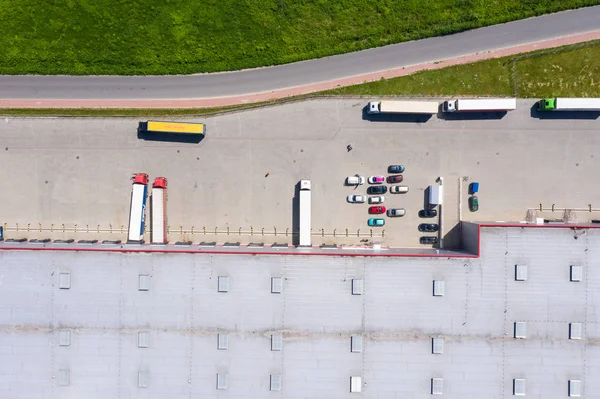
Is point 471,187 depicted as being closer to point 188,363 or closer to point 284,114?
point 284,114

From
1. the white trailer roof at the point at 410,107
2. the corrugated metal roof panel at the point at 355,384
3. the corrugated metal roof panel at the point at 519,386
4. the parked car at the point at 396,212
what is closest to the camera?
the corrugated metal roof panel at the point at 519,386

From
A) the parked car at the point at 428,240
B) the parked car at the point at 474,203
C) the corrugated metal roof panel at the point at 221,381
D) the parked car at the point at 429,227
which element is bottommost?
the corrugated metal roof panel at the point at 221,381

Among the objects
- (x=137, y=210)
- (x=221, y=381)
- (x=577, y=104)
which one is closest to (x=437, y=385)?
(x=221, y=381)

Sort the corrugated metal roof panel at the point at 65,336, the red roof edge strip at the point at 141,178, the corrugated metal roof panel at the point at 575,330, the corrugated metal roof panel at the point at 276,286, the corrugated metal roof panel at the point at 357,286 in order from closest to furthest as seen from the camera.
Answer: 1. the corrugated metal roof panel at the point at 575,330
2. the corrugated metal roof panel at the point at 357,286
3. the corrugated metal roof panel at the point at 276,286
4. the corrugated metal roof panel at the point at 65,336
5. the red roof edge strip at the point at 141,178

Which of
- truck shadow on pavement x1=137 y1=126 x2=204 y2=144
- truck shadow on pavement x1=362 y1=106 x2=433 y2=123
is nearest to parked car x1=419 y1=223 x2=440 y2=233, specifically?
truck shadow on pavement x1=362 y1=106 x2=433 y2=123

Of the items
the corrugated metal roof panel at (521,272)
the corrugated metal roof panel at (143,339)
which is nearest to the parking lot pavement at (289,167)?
the corrugated metal roof panel at (521,272)

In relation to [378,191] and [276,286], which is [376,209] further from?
[276,286]

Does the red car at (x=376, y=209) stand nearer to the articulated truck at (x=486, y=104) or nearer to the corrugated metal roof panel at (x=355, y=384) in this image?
the articulated truck at (x=486, y=104)

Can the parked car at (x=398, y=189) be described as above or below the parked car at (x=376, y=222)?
above

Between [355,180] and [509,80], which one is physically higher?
[509,80]
